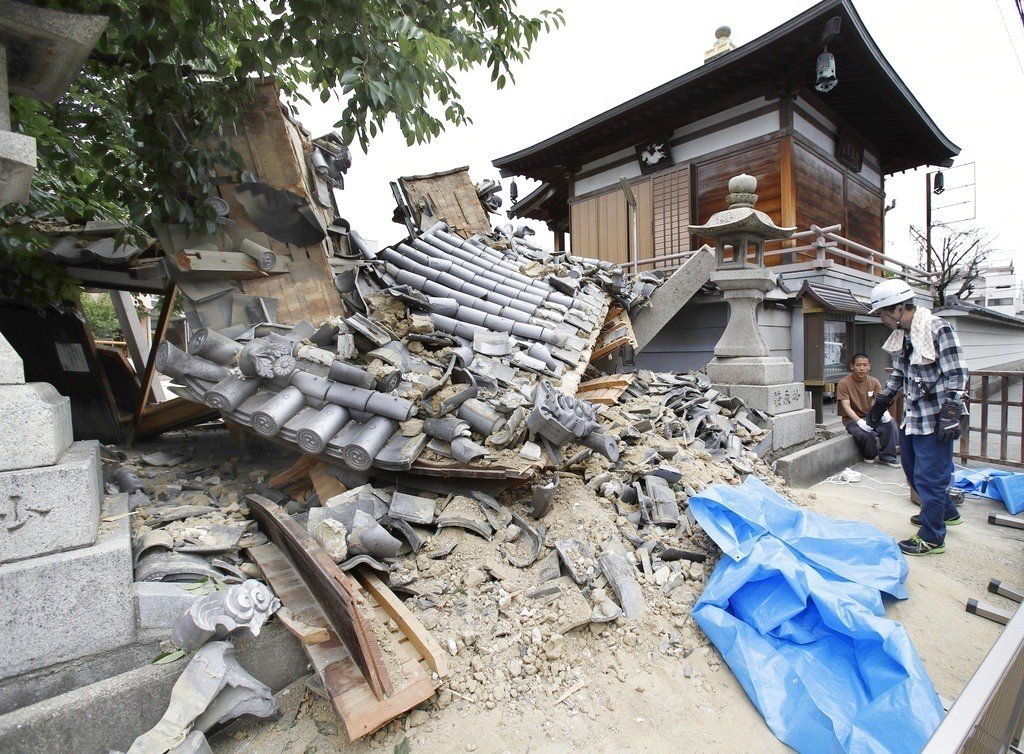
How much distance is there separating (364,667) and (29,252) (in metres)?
5.95

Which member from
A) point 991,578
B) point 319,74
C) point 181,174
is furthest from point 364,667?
point 991,578

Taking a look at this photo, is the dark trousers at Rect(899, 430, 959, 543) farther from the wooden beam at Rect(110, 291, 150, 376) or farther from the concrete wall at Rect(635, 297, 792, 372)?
the wooden beam at Rect(110, 291, 150, 376)

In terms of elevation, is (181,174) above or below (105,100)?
below

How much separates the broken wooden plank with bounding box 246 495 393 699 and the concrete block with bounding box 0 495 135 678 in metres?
0.77

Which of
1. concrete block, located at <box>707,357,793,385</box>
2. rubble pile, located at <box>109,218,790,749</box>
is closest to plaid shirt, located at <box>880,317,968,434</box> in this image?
rubble pile, located at <box>109,218,790,749</box>

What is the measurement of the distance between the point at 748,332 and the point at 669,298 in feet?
5.53

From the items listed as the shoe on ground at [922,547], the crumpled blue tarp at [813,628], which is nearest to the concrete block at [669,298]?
the shoe on ground at [922,547]

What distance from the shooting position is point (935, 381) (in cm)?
403

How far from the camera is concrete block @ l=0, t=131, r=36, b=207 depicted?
1875 millimetres

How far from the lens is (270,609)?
8.04 ft

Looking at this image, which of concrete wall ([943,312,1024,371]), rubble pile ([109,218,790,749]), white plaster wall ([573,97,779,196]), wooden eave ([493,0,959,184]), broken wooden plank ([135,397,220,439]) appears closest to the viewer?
rubble pile ([109,218,790,749])

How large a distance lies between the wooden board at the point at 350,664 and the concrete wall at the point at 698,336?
8.87 m

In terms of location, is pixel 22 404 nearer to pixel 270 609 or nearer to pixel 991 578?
pixel 270 609

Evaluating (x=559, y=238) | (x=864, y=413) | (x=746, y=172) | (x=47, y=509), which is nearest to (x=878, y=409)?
(x=864, y=413)
